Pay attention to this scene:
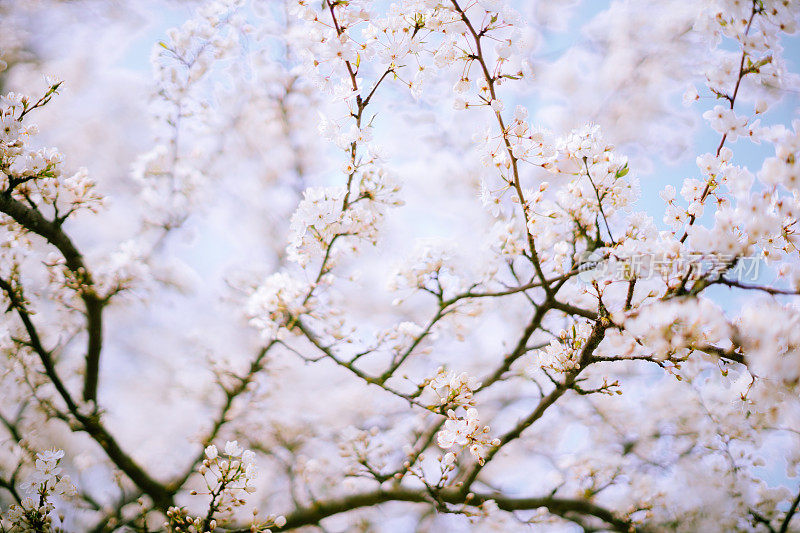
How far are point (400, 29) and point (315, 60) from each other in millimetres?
417

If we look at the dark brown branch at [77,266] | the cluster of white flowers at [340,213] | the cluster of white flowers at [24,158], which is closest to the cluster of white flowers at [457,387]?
the cluster of white flowers at [340,213]

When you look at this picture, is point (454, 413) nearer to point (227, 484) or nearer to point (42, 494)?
point (227, 484)

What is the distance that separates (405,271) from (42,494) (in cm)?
213

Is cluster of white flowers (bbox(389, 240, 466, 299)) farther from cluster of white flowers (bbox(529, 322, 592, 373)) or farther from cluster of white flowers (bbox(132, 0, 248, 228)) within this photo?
cluster of white flowers (bbox(132, 0, 248, 228))

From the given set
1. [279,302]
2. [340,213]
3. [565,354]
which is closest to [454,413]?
[565,354]

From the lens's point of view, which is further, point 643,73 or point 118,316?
point 118,316

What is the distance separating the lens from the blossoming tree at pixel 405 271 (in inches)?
63.9

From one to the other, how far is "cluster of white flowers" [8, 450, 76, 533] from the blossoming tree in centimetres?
1

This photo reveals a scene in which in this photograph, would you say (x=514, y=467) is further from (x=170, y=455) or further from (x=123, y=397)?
(x=123, y=397)

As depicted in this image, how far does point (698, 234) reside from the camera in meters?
1.46

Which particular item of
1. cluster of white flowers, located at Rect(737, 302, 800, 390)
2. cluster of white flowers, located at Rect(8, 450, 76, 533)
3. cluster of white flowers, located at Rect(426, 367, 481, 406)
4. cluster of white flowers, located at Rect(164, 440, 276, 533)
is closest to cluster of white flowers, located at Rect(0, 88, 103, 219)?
cluster of white flowers, located at Rect(8, 450, 76, 533)

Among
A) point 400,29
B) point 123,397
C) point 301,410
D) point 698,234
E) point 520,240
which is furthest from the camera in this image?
point 123,397

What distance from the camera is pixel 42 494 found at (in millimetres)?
1850

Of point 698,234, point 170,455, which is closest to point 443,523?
point 170,455
